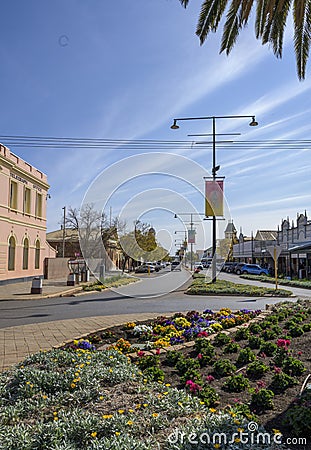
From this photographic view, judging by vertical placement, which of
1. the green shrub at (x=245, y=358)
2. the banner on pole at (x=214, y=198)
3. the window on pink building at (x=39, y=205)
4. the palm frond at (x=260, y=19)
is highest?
the palm frond at (x=260, y=19)

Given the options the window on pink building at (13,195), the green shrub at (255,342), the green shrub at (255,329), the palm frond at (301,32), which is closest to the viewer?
the green shrub at (255,342)

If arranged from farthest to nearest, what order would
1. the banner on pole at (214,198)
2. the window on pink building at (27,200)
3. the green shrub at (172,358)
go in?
the window on pink building at (27,200)
the banner on pole at (214,198)
the green shrub at (172,358)

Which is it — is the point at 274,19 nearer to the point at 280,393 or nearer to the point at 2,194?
the point at 280,393

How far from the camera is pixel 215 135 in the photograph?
2516 cm

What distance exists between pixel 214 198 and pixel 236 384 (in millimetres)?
17627

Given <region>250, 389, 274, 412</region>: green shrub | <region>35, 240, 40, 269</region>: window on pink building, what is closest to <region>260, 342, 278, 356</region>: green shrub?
<region>250, 389, 274, 412</region>: green shrub

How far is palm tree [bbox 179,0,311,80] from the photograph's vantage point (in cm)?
816

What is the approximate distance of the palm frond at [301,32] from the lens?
24.8 ft

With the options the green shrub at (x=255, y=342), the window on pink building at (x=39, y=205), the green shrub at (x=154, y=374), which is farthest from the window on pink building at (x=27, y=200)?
the green shrub at (x=154, y=374)

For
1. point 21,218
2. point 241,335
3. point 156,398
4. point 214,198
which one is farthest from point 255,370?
point 21,218

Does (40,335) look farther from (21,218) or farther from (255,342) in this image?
(21,218)

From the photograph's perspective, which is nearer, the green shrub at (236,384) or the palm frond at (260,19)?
the green shrub at (236,384)

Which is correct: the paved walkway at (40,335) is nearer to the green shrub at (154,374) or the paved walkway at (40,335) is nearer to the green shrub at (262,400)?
the green shrub at (154,374)

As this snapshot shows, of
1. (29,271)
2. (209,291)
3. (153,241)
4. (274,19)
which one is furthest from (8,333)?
(153,241)
